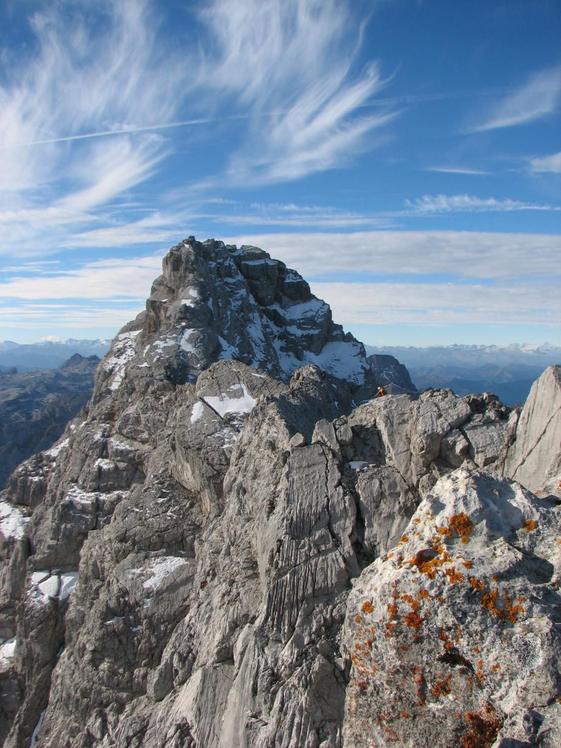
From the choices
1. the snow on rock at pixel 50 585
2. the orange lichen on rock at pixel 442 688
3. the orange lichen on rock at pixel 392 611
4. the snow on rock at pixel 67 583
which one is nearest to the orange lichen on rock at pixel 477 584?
the orange lichen on rock at pixel 392 611

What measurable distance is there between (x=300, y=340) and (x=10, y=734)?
228 feet

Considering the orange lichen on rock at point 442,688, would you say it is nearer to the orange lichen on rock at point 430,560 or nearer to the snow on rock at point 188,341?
the orange lichen on rock at point 430,560

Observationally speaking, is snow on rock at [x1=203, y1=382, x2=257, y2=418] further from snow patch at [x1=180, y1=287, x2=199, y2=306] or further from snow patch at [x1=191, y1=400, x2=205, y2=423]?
snow patch at [x1=180, y1=287, x2=199, y2=306]

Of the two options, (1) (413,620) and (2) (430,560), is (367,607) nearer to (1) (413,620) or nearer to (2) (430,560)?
(1) (413,620)

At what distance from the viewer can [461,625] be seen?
1146cm

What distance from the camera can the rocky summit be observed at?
11500 millimetres

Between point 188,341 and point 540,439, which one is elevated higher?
point 188,341

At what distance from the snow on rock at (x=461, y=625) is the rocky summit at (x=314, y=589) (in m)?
0.03

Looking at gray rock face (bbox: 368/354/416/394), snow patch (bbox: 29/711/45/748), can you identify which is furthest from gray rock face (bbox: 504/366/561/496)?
gray rock face (bbox: 368/354/416/394)

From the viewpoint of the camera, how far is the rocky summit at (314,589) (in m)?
11.5

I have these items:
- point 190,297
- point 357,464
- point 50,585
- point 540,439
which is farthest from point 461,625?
point 190,297

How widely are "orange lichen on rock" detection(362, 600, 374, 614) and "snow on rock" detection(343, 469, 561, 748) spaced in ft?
0.07

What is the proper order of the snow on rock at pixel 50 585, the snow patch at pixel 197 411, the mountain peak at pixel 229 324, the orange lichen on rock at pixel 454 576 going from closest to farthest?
1. the orange lichen on rock at pixel 454 576
2. the snow patch at pixel 197 411
3. the snow on rock at pixel 50 585
4. the mountain peak at pixel 229 324

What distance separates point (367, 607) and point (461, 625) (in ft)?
6.73
